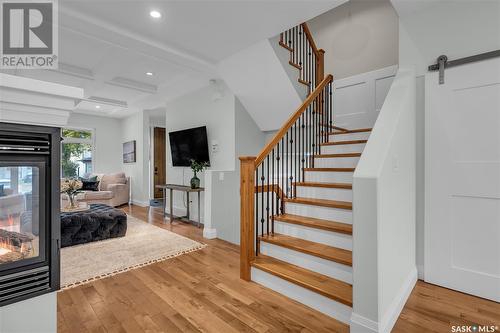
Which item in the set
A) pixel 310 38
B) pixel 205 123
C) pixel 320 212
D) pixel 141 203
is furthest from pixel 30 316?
pixel 141 203

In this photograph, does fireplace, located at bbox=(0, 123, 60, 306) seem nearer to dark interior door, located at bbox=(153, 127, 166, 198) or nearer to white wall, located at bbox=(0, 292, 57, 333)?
white wall, located at bbox=(0, 292, 57, 333)

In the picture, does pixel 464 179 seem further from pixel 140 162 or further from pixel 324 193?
pixel 140 162

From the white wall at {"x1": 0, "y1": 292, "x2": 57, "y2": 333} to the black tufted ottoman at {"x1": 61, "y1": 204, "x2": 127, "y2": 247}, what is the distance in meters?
2.82

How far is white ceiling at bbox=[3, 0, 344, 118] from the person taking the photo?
2.55m

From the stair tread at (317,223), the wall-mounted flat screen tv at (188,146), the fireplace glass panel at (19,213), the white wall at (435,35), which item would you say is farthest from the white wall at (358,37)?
the fireplace glass panel at (19,213)

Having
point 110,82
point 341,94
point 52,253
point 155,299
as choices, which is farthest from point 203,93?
point 52,253

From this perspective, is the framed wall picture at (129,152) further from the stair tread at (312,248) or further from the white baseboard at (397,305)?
the white baseboard at (397,305)

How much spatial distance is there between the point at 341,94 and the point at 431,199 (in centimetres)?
235

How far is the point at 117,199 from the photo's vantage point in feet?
22.5

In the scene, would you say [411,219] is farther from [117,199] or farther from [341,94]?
[117,199]

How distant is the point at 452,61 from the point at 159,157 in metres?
7.67

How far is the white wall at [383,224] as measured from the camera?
1647mm

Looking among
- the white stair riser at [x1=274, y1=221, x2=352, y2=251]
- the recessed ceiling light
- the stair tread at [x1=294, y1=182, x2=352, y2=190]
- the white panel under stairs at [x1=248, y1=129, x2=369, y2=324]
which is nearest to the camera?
the white panel under stairs at [x1=248, y1=129, x2=369, y2=324]

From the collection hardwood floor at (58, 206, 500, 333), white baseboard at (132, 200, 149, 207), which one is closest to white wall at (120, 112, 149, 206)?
white baseboard at (132, 200, 149, 207)
